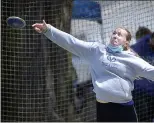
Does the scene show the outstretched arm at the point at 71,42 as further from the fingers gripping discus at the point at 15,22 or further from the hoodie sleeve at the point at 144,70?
the fingers gripping discus at the point at 15,22

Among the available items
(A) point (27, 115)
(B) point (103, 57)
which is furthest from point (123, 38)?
(A) point (27, 115)

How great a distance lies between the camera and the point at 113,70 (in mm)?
3455

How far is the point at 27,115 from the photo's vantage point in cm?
538

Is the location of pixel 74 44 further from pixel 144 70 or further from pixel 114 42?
pixel 144 70

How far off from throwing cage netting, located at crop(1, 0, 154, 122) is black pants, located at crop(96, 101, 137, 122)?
186 cm

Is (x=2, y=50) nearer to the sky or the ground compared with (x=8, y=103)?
nearer to the sky

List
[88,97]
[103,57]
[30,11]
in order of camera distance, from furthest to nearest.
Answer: [88,97]
[30,11]
[103,57]

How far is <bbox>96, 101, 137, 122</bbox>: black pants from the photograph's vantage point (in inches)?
137

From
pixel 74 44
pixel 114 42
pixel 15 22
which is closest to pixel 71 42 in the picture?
pixel 74 44

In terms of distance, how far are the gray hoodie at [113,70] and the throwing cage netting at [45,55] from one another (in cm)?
176

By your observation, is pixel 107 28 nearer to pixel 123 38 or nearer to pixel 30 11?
pixel 30 11

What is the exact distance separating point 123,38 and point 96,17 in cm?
192

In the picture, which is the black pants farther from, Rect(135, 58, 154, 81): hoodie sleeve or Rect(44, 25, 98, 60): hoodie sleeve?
Rect(44, 25, 98, 60): hoodie sleeve

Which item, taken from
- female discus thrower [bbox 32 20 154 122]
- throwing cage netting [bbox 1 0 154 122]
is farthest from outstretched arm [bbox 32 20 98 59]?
throwing cage netting [bbox 1 0 154 122]
